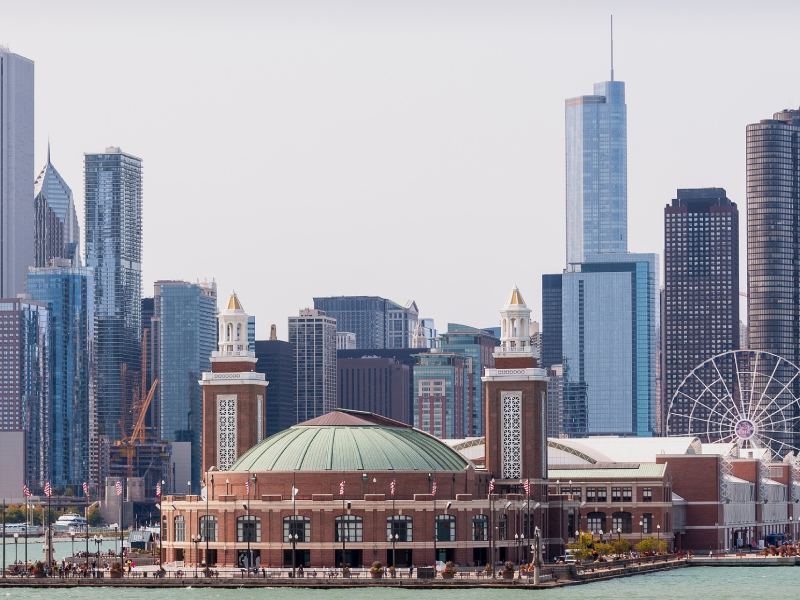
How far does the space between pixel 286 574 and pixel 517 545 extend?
99.6 feet

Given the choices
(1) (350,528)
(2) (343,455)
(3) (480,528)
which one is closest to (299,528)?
(1) (350,528)

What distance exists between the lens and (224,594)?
163m

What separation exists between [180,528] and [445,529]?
28207mm

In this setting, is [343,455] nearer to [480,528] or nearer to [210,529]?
[210,529]

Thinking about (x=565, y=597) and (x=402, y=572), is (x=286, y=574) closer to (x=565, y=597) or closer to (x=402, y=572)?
(x=402, y=572)

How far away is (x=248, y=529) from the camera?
190m

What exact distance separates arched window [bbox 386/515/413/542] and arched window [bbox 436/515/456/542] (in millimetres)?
2778

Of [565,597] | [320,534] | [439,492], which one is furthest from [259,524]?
[565,597]

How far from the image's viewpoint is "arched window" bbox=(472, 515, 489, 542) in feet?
621

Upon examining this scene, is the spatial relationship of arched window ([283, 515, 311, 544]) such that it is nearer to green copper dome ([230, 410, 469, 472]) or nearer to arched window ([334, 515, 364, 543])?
arched window ([334, 515, 364, 543])

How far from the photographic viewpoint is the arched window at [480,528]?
18938cm

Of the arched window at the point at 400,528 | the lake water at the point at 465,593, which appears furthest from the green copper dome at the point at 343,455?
the lake water at the point at 465,593

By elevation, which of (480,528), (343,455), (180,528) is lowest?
(180,528)

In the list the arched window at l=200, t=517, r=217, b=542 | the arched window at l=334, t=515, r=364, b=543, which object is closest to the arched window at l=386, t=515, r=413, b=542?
the arched window at l=334, t=515, r=364, b=543
